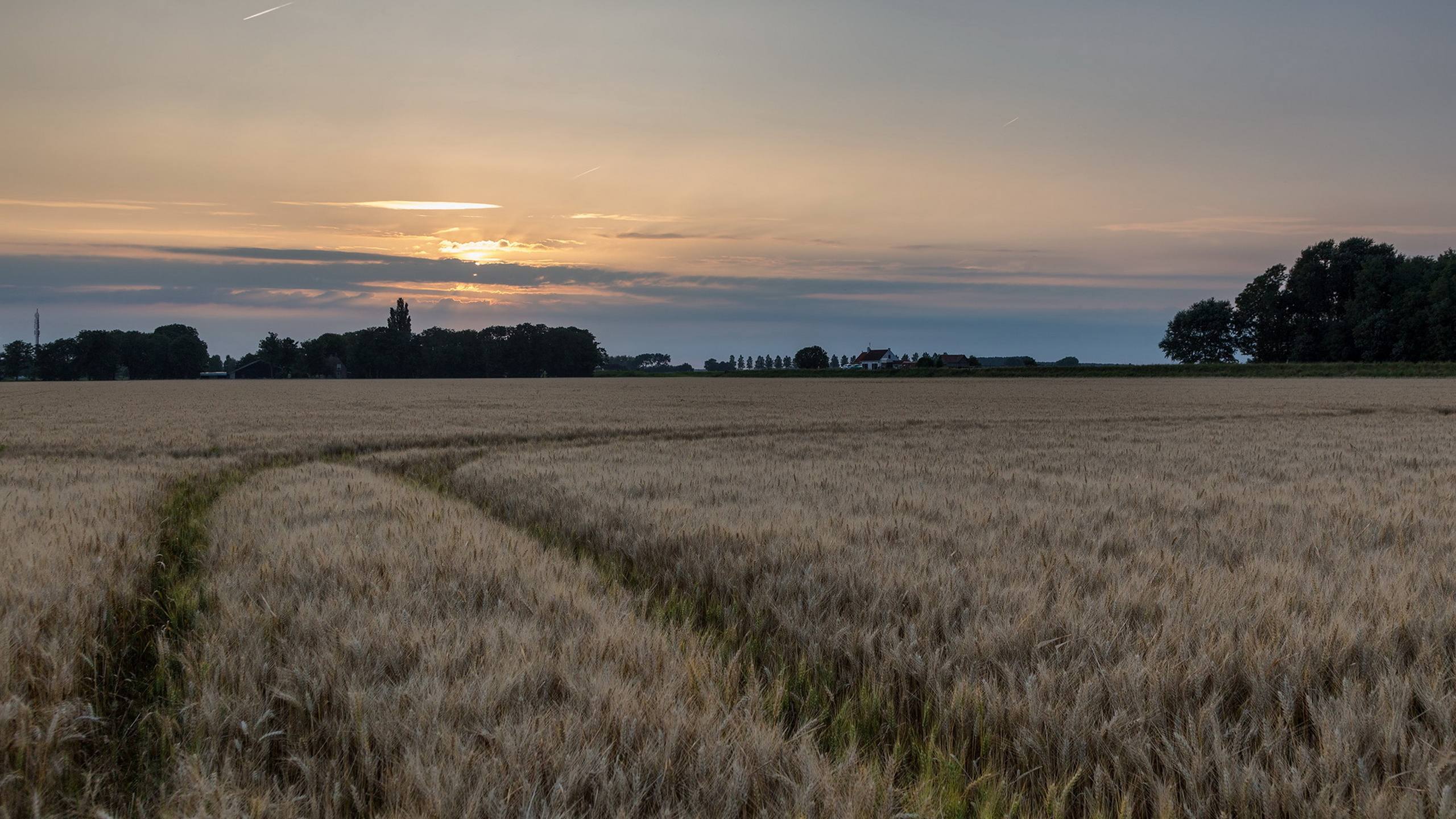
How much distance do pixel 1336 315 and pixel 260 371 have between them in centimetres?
20599

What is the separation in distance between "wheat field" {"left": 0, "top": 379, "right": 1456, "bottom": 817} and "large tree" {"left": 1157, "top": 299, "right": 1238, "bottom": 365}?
131 meters

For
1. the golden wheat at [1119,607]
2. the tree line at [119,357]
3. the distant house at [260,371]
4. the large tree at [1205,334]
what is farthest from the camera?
the distant house at [260,371]

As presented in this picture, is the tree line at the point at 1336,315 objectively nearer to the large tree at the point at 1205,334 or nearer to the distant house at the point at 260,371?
the large tree at the point at 1205,334

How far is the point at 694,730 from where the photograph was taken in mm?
3027

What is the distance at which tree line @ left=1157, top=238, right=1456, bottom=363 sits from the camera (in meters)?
92.5

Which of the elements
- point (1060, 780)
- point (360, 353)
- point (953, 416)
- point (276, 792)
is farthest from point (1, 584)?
point (360, 353)

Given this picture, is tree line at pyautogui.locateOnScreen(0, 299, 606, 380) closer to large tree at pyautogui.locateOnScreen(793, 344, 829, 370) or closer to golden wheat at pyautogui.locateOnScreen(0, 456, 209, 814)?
large tree at pyautogui.locateOnScreen(793, 344, 829, 370)

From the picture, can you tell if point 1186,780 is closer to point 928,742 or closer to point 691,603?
point 928,742

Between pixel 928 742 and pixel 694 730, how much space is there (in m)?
0.99

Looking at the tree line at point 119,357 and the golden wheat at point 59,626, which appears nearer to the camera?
the golden wheat at point 59,626

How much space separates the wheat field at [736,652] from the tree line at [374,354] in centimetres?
14696

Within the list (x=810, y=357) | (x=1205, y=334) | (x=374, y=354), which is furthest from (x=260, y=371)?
(x=1205, y=334)

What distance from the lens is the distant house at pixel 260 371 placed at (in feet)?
541

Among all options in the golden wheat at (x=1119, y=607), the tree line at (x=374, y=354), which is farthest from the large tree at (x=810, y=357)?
the golden wheat at (x=1119, y=607)
